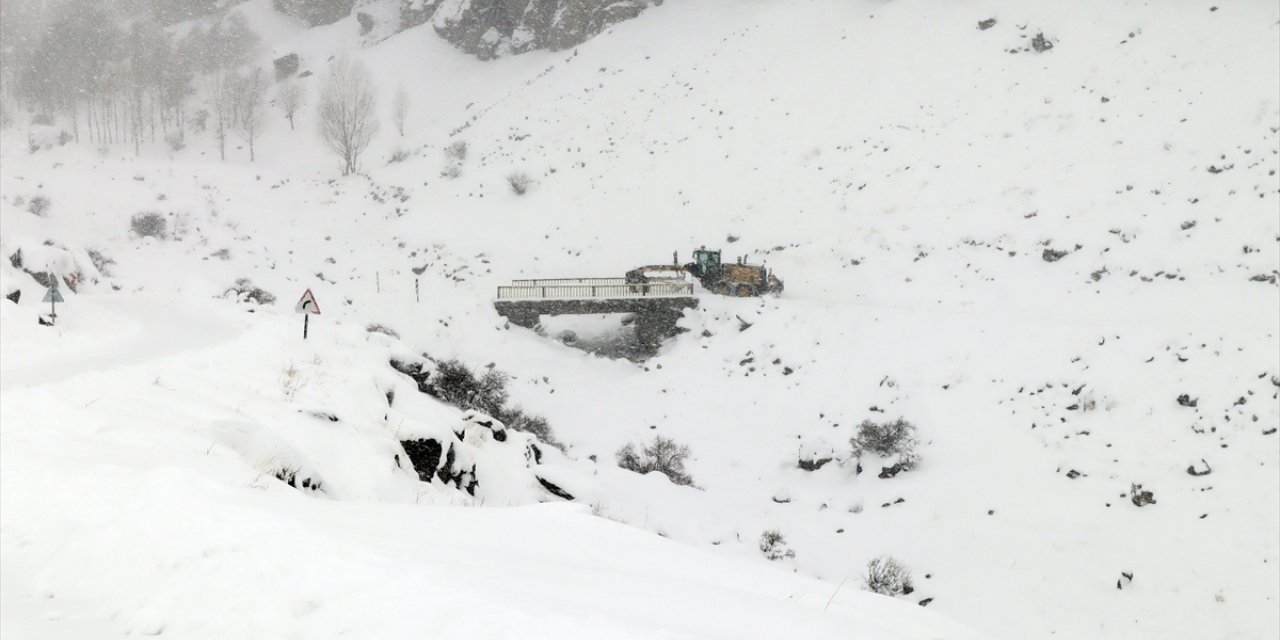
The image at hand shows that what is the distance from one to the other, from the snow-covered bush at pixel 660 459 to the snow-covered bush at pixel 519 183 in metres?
26.7

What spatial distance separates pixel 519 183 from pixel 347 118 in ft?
64.8

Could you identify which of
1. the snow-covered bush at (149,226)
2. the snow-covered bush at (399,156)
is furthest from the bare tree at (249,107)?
the snow-covered bush at (149,226)

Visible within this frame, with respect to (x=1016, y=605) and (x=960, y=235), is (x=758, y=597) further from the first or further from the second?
(x=960, y=235)

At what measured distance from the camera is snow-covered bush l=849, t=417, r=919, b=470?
17078 mm

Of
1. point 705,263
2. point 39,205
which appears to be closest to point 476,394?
point 705,263

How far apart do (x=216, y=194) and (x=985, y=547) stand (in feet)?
154

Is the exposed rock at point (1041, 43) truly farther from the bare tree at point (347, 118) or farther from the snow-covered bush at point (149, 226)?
the snow-covered bush at point (149, 226)

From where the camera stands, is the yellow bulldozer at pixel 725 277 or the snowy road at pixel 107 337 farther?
the yellow bulldozer at pixel 725 277

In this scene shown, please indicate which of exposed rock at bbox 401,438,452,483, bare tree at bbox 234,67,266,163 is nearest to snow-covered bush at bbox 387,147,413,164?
bare tree at bbox 234,67,266,163

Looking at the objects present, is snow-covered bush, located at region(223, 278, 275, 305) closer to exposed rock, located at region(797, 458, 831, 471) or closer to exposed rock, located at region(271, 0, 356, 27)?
exposed rock, located at region(797, 458, 831, 471)

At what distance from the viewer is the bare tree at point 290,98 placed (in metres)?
62.8

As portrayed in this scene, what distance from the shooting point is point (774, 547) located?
Answer: 13875 millimetres

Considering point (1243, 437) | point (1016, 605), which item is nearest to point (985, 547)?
point (1016, 605)

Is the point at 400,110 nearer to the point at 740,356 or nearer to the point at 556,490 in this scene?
the point at 740,356
